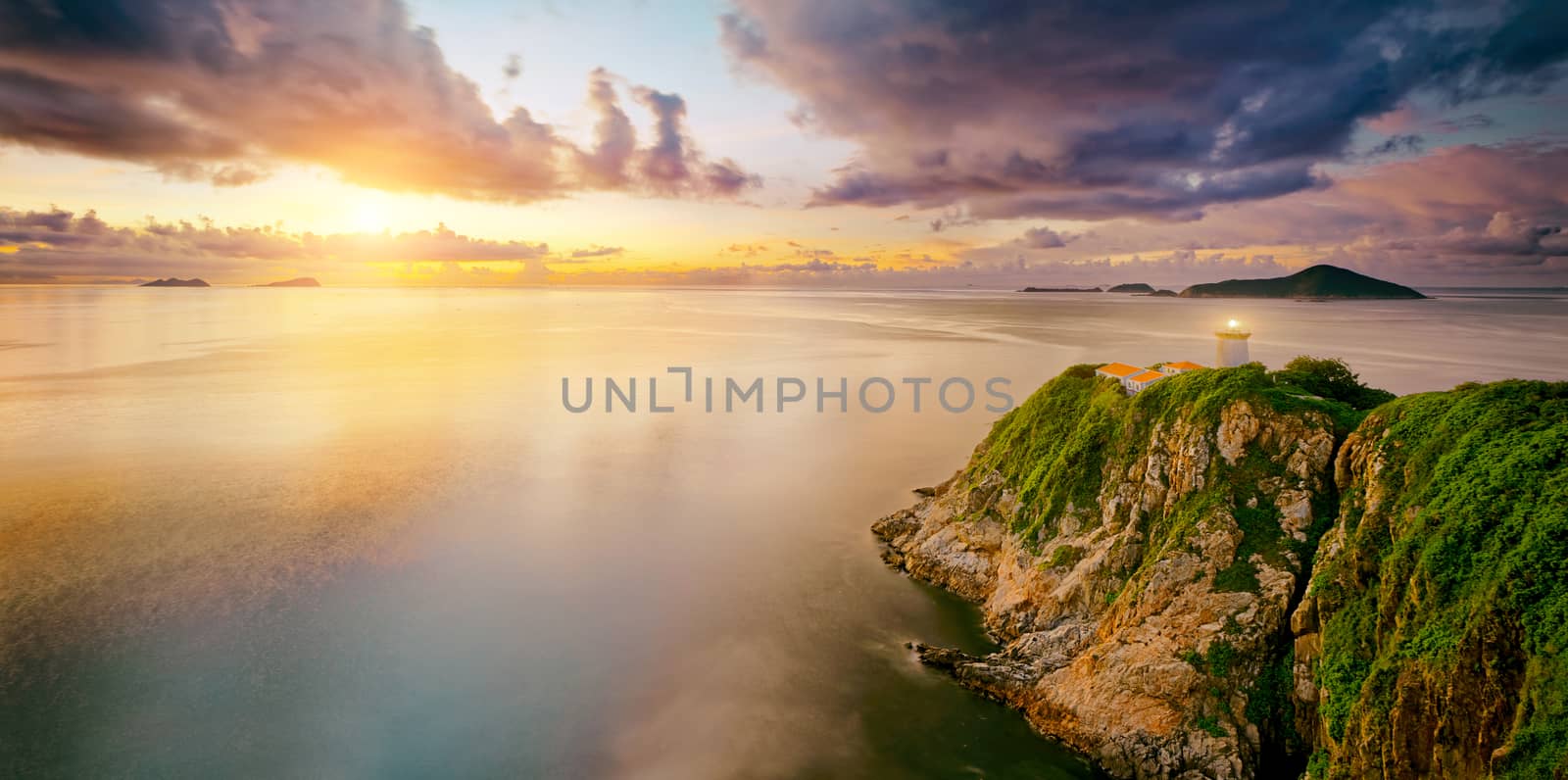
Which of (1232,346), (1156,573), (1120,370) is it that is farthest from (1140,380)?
(1156,573)

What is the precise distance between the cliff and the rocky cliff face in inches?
2.3

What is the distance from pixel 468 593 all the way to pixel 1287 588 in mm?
28034

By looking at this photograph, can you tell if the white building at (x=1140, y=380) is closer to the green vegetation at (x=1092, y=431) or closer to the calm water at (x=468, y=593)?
the green vegetation at (x=1092, y=431)

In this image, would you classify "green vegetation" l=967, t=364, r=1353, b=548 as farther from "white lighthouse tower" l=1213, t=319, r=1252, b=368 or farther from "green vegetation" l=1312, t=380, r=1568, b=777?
"white lighthouse tower" l=1213, t=319, r=1252, b=368

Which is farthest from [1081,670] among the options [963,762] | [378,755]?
[378,755]

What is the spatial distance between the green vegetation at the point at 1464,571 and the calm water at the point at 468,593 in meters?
7.55

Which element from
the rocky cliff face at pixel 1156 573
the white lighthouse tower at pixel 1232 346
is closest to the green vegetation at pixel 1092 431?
the rocky cliff face at pixel 1156 573

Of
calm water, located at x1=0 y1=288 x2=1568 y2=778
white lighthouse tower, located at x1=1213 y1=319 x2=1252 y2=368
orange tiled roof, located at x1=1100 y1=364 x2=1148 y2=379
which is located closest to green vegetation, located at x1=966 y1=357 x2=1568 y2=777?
orange tiled roof, located at x1=1100 y1=364 x2=1148 y2=379

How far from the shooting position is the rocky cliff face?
677 inches

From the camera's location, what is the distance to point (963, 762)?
58.9 ft

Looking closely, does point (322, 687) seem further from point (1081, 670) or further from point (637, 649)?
point (1081, 670)

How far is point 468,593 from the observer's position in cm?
2758

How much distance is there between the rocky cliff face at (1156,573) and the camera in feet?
56.4

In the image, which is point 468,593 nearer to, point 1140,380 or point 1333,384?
point 1140,380
